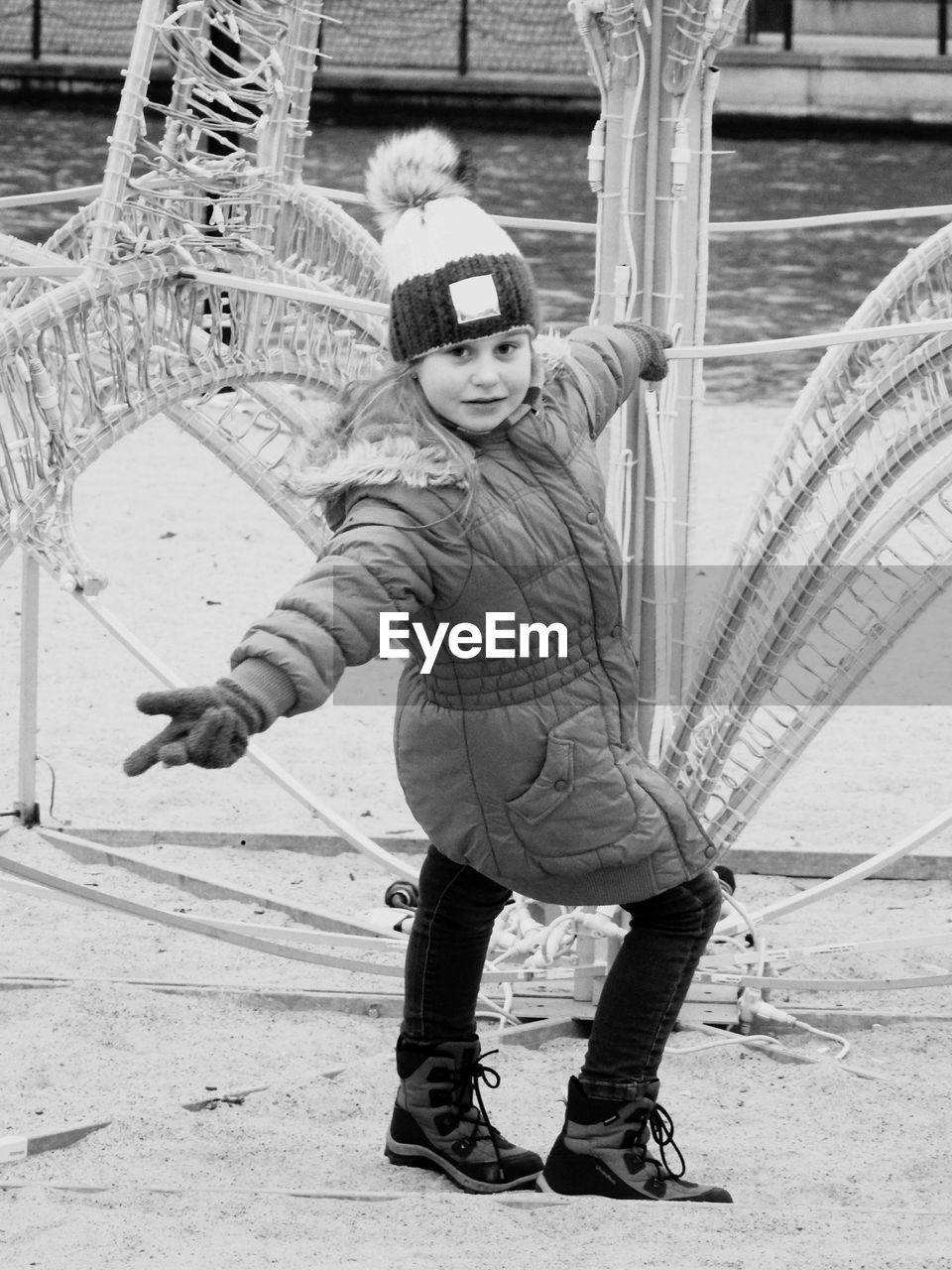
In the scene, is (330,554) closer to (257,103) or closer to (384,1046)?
(384,1046)

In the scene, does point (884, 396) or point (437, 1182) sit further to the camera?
point (884, 396)

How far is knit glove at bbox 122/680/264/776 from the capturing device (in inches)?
74.4

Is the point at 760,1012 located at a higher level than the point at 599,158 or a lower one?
lower

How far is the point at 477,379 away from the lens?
2285 mm

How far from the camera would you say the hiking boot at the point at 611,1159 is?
243 centimetres

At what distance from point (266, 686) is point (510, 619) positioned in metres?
0.40

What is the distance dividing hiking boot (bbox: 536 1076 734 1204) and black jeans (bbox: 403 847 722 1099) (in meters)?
0.02

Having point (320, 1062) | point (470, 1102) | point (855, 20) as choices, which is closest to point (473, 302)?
point (470, 1102)

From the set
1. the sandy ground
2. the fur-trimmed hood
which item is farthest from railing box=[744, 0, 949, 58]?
the fur-trimmed hood

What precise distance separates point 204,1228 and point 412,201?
121 cm

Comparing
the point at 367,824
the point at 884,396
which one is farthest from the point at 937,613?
the point at 884,396

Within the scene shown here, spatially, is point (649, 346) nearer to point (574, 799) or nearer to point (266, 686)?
point (574, 799)

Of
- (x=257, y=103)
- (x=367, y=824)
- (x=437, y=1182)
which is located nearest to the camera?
(x=437, y=1182)

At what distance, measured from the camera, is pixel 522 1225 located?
7.38 feet
